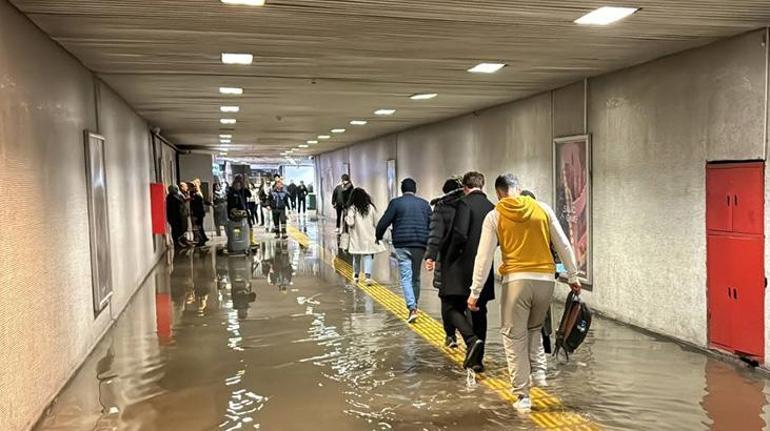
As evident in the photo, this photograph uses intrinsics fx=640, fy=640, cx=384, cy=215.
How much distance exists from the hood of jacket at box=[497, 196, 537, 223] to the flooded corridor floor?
1.31 metres

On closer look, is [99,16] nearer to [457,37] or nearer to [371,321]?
[457,37]

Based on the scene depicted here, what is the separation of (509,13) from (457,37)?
0.82 metres

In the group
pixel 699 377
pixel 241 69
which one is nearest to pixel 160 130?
pixel 241 69

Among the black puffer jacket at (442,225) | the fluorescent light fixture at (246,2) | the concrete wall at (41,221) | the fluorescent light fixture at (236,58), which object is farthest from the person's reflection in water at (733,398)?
the fluorescent light fixture at (236,58)

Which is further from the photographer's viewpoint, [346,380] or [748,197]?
[748,197]

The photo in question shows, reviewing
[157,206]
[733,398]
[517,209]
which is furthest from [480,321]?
[157,206]

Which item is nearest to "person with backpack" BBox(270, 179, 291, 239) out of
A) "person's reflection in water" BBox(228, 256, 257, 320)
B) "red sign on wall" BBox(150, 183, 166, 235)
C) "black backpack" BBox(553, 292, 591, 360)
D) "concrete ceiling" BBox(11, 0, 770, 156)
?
"person's reflection in water" BBox(228, 256, 257, 320)

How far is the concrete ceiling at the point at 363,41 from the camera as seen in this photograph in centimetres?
438

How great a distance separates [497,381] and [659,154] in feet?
9.65

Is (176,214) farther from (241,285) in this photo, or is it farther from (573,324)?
(573,324)

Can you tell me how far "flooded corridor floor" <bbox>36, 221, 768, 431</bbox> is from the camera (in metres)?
4.20

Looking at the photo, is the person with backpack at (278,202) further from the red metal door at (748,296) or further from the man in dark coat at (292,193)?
the red metal door at (748,296)

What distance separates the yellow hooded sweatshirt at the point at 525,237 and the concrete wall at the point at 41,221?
310 cm

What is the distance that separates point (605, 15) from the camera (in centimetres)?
465
